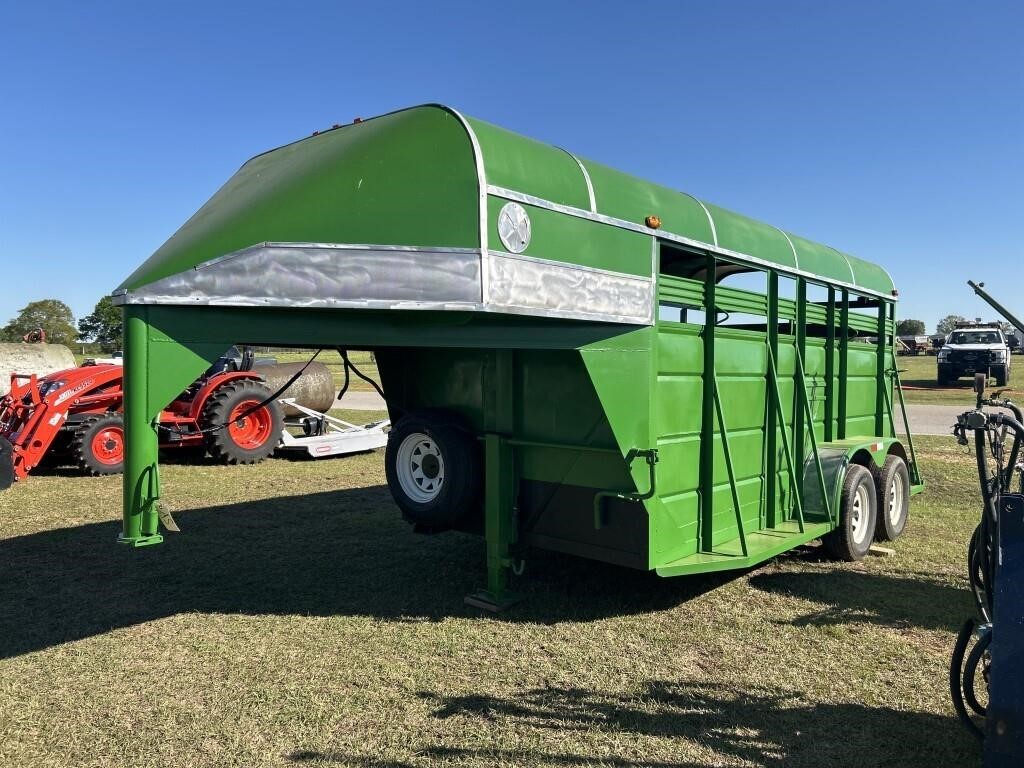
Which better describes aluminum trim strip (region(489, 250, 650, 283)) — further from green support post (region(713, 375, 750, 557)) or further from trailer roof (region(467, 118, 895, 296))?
green support post (region(713, 375, 750, 557))

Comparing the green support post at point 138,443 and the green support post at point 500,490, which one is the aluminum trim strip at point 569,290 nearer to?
the green support post at point 500,490

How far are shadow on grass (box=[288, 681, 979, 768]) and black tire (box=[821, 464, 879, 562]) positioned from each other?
2.44 meters

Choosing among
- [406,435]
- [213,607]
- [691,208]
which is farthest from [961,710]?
[213,607]

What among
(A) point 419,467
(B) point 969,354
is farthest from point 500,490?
(B) point 969,354

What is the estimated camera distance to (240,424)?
436 inches

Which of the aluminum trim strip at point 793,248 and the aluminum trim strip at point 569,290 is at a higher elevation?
the aluminum trim strip at point 793,248

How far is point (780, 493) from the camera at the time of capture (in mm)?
5555

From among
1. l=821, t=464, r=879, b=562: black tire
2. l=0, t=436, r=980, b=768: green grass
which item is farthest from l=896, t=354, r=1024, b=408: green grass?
l=0, t=436, r=980, b=768: green grass

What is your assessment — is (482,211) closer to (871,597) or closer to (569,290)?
(569,290)

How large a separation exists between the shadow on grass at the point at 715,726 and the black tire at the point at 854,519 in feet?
8.02

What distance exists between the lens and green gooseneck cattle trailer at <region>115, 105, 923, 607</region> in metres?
3.39

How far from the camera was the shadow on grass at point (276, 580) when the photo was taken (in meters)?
4.71

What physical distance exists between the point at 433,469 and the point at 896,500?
4.31 meters

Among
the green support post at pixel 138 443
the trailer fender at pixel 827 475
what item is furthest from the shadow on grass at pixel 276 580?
the green support post at pixel 138 443
